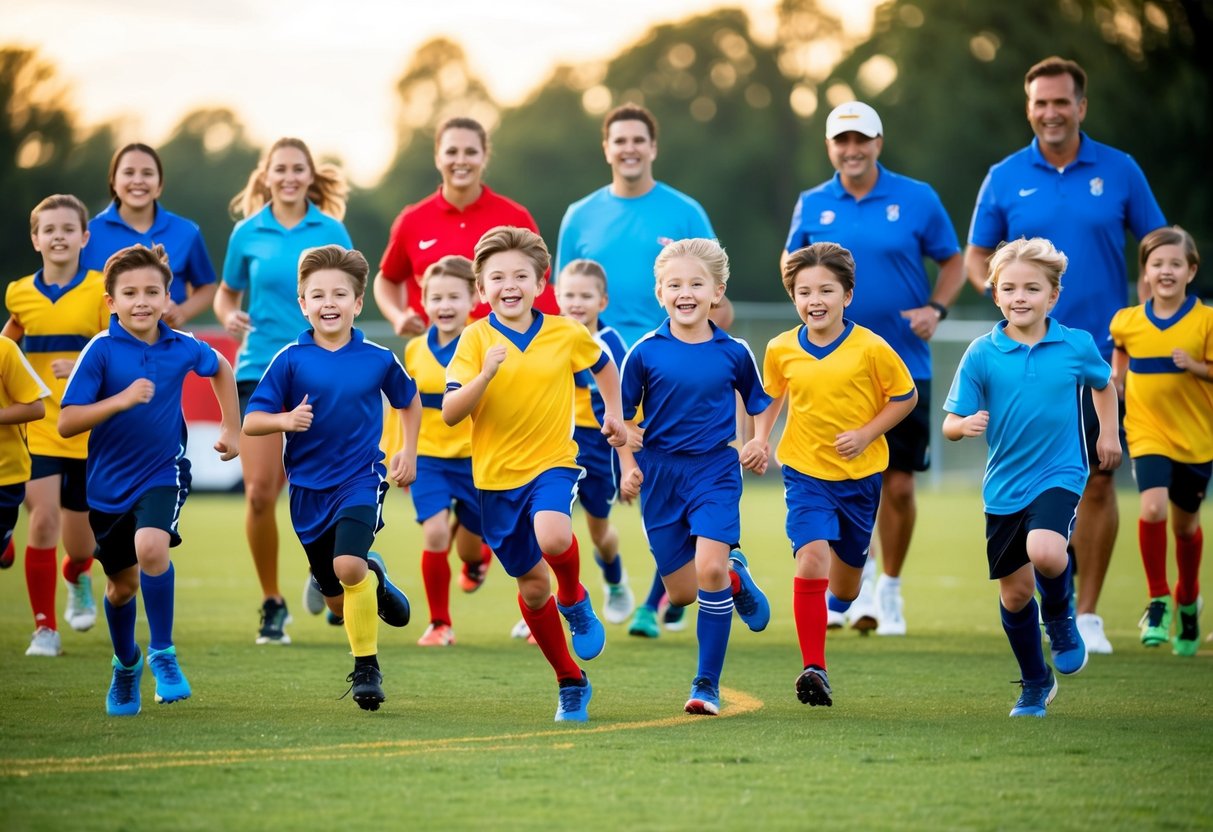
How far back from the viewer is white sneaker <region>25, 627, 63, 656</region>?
27.1 ft

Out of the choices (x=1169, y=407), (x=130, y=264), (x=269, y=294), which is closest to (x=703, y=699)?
(x=130, y=264)

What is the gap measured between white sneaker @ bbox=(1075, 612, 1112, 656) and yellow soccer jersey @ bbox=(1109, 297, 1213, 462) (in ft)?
2.91

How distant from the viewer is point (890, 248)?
354 inches

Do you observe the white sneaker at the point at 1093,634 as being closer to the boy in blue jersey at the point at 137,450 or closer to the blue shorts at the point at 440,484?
the blue shorts at the point at 440,484

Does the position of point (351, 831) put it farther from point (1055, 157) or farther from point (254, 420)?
point (1055, 157)

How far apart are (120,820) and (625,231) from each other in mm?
5315

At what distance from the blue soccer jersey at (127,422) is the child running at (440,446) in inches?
85.4

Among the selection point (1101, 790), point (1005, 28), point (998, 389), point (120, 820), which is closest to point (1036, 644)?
point (998, 389)

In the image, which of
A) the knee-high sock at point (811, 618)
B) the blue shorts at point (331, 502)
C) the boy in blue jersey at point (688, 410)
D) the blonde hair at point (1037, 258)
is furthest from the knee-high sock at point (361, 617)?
the blonde hair at point (1037, 258)

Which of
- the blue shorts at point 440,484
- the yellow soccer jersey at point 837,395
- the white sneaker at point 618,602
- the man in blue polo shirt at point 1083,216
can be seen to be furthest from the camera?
the white sneaker at point 618,602

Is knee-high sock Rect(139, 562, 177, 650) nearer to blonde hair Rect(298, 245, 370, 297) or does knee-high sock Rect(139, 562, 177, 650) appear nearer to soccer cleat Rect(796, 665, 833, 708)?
blonde hair Rect(298, 245, 370, 297)

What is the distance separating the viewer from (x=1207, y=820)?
4.75 metres

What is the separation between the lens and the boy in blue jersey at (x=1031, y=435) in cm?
647

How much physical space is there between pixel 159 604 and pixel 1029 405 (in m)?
3.47
